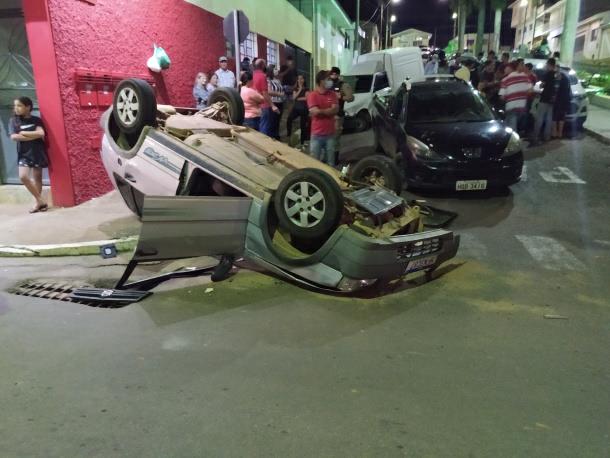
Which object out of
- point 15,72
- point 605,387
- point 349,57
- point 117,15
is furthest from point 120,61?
A: point 349,57

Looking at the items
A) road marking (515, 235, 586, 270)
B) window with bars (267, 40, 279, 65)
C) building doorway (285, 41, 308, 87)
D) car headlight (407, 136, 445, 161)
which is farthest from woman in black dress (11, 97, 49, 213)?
building doorway (285, 41, 308, 87)

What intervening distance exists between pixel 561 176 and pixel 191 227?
25.6 ft

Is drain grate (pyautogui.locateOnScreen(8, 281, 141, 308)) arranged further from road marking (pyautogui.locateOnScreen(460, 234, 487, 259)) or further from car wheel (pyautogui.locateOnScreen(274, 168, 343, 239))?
road marking (pyautogui.locateOnScreen(460, 234, 487, 259))

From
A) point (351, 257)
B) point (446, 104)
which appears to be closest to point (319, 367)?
point (351, 257)

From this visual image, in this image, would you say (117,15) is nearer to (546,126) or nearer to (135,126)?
(135,126)

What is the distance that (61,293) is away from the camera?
5.01m

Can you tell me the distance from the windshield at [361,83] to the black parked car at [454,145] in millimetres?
6650

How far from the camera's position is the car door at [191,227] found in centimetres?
444

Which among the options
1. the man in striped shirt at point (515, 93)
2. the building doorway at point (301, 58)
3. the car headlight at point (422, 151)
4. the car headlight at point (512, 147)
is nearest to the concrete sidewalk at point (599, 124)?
the man in striped shirt at point (515, 93)

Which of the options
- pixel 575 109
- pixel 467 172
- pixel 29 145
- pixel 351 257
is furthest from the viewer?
pixel 575 109

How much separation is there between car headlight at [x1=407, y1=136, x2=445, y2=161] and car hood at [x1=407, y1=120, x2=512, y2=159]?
62 mm

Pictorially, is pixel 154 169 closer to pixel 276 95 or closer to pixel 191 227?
pixel 191 227

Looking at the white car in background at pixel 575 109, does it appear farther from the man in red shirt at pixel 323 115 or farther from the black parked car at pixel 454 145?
the man in red shirt at pixel 323 115

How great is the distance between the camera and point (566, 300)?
15.3 feet
